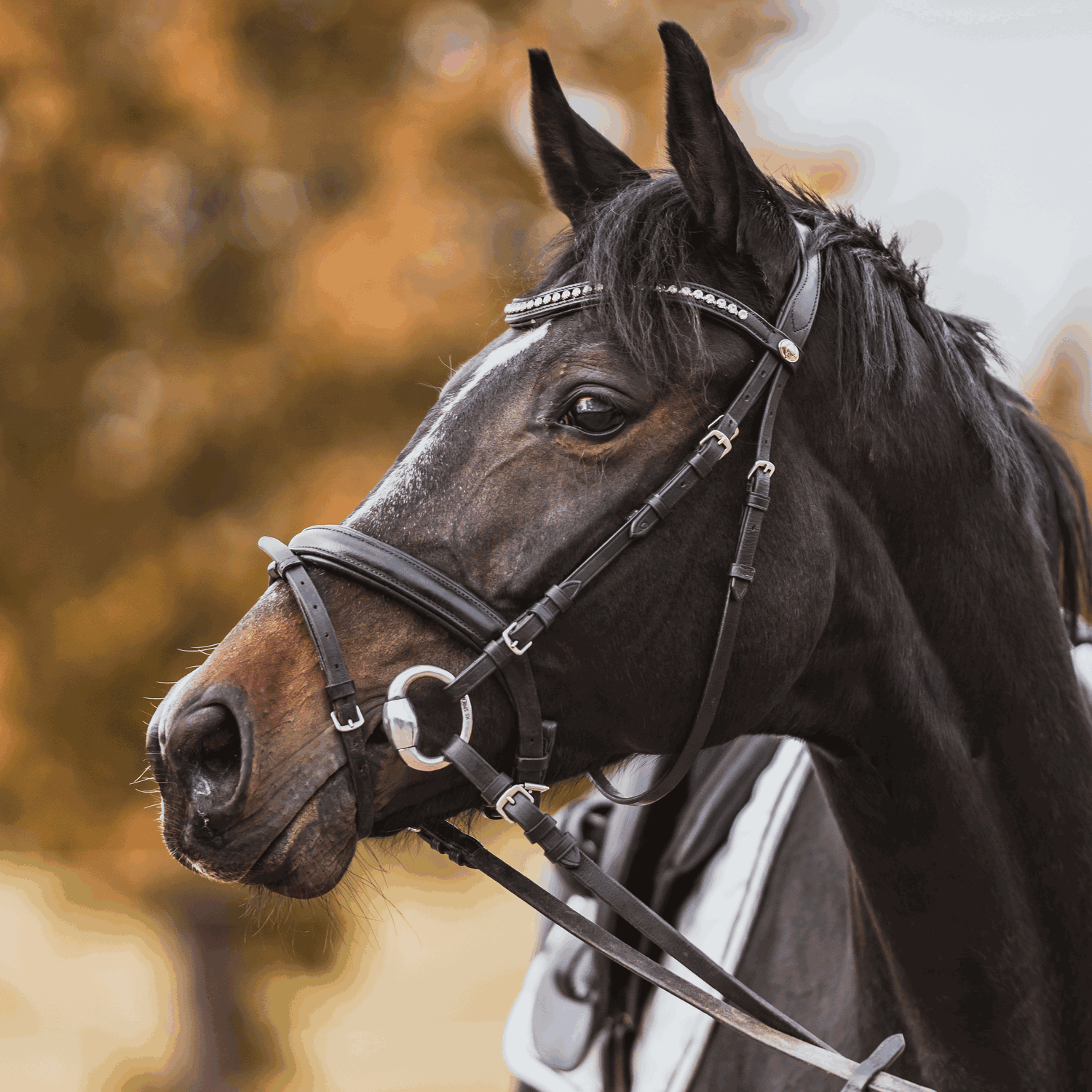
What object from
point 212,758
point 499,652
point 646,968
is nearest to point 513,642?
point 499,652

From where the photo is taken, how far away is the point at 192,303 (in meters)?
5.19

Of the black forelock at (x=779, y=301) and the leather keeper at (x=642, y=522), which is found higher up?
the black forelock at (x=779, y=301)

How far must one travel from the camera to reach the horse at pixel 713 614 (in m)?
1.57

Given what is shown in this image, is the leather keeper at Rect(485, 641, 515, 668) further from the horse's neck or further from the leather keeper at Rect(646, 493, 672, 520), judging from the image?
the horse's neck

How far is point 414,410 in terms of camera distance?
529 cm

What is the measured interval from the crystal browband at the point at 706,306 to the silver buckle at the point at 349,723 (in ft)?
2.60

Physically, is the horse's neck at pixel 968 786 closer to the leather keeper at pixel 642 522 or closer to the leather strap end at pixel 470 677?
the leather keeper at pixel 642 522

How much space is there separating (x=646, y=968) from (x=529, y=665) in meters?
0.57

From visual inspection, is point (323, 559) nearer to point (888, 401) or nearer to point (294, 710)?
point (294, 710)

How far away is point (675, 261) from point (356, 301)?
360 centimetres

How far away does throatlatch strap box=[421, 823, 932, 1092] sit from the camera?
1649 mm

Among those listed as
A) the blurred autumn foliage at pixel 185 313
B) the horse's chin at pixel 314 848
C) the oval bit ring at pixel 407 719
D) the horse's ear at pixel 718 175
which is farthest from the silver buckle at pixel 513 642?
the blurred autumn foliage at pixel 185 313

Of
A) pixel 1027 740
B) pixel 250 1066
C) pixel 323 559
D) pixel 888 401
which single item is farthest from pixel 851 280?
pixel 250 1066

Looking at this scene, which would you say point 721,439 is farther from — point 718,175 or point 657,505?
point 718,175
